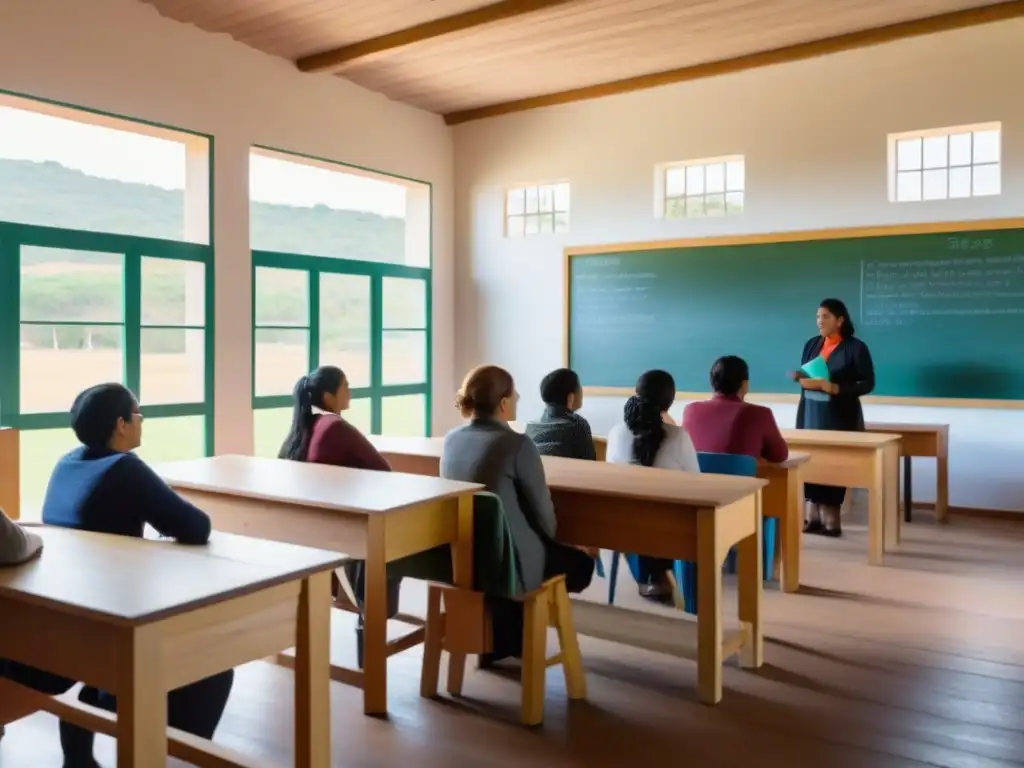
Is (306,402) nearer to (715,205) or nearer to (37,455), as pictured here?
(37,455)

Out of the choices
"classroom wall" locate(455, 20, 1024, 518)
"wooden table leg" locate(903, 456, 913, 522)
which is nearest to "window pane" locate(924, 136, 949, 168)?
"classroom wall" locate(455, 20, 1024, 518)

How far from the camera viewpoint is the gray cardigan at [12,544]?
1833 mm

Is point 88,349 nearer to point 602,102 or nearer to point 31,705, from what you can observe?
point 31,705

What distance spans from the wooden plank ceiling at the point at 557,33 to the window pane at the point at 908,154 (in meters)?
0.72

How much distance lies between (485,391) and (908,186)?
443 cm

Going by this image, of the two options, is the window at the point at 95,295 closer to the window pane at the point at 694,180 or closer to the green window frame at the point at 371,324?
the green window frame at the point at 371,324

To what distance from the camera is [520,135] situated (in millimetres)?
7527

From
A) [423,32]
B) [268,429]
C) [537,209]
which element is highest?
[423,32]

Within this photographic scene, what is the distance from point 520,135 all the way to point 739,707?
5.67m

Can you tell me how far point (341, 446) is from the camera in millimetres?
3395

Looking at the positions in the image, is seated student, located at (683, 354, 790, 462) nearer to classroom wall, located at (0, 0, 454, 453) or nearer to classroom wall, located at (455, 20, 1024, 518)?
classroom wall, located at (455, 20, 1024, 518)

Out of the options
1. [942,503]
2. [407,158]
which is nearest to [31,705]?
[942,503]

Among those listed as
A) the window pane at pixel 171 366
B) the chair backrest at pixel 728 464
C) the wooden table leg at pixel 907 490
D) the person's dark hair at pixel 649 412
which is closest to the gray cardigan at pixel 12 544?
the person's dark hair at pixel 649 412

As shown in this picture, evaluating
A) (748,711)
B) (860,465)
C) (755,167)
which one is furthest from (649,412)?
(755,167)
